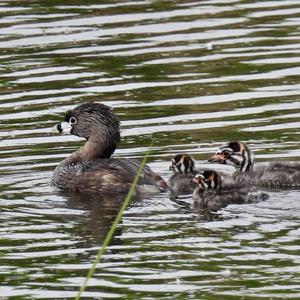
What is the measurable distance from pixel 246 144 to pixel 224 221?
7.87ft

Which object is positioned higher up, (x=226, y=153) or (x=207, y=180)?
(x=226, y=153)

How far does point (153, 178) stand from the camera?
14312mm

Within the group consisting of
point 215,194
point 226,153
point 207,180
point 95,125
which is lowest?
point 215,194

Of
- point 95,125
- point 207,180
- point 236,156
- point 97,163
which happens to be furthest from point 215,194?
point 95,125

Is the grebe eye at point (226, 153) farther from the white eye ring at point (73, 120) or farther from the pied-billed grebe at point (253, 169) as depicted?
the white eye ring at point (73, 120)

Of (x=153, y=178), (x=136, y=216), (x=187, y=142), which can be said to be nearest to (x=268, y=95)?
(x=187, y=142)

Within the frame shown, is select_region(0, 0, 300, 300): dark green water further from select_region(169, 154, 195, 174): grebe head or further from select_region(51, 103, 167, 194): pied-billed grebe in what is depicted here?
select_region(169, 154, 195, 174): grebe head

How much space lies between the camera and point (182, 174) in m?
14.3

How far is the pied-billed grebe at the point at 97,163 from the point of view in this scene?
47.4 feet

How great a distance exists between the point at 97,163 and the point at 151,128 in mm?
1518

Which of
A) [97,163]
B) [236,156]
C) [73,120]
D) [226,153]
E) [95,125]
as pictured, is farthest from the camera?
[73,120]

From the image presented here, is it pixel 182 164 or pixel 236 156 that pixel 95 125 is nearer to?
pixel 182 164

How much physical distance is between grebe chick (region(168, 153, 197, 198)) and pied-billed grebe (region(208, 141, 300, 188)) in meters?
0.33

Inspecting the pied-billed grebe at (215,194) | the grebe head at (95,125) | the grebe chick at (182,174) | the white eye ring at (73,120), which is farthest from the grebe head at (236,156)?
the white eye ring at (73,120)
